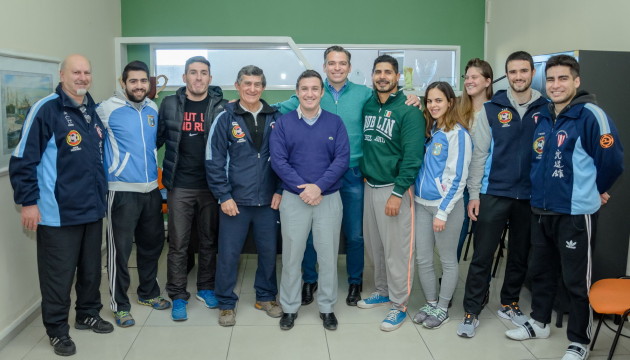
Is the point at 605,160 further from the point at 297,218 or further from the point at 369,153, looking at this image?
the point at 297,218

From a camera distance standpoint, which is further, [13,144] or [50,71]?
[50,71]

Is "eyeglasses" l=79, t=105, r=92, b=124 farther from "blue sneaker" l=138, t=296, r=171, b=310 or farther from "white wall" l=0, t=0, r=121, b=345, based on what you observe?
"blue sneaker" l=138, t=296, r=171, b=310

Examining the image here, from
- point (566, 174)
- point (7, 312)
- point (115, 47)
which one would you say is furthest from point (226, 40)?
point (566, 174)

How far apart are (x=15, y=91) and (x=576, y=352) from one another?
11.4ft

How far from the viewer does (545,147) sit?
2.78 meters

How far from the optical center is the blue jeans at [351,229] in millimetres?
3445

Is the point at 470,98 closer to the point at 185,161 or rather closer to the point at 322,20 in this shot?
the point at 185,161

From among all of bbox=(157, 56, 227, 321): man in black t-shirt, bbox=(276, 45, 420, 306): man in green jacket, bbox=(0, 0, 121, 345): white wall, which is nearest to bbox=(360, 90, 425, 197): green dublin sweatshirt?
bbox=(276, 45, 420, 306): man in green jacket

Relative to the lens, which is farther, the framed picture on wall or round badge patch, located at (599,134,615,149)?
the framed picture on wall

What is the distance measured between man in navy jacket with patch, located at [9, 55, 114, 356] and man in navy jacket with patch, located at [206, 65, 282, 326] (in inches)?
26.2

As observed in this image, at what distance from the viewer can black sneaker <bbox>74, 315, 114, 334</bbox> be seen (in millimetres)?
3116

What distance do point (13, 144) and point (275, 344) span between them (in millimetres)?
1961

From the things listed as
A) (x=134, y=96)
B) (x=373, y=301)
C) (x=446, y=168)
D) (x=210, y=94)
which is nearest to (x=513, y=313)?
(x=373, y=301)


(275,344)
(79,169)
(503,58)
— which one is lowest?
(275,344)
